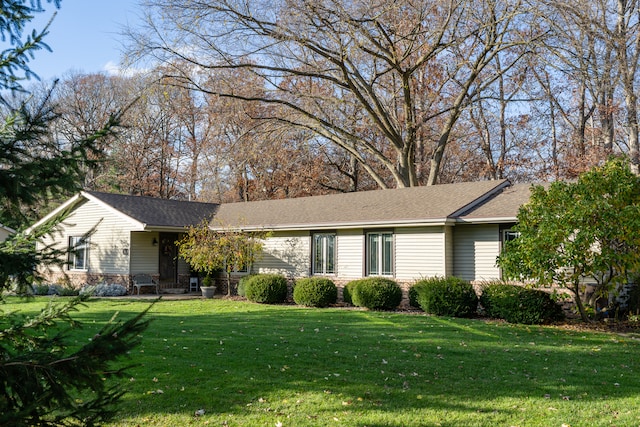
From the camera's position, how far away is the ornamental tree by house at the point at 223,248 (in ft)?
65.2

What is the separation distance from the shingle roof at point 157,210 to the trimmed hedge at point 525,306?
13.9 m

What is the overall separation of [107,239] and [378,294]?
13.2 m

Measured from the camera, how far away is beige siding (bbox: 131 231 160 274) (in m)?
22.5

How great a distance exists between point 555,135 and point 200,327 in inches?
1004

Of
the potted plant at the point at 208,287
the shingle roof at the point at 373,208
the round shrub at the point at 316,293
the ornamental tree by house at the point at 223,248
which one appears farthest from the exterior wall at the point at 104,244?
the round shrub at the point at 316,293

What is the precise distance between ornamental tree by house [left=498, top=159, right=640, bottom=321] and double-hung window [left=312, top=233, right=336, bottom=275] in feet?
26.0

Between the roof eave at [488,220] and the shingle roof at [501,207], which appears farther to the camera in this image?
the shingle roof at [501,207]

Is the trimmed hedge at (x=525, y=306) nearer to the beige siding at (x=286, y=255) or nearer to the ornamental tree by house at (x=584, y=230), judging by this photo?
the ornamental tree by house at (x=584, y=230)

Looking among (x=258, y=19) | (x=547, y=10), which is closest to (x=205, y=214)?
(x=258, y=19)

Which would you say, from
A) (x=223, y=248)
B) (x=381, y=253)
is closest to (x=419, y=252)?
(x=381, y=253)

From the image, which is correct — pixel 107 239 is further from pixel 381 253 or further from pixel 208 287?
pixel 381 253

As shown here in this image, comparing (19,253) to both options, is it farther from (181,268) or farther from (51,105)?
(181,268)

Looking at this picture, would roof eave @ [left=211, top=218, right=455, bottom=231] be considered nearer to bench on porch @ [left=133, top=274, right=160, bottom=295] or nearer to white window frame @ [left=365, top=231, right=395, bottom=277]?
white window frame @ [left=365, top=231, right=395, bottom=277]

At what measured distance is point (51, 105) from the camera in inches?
155
